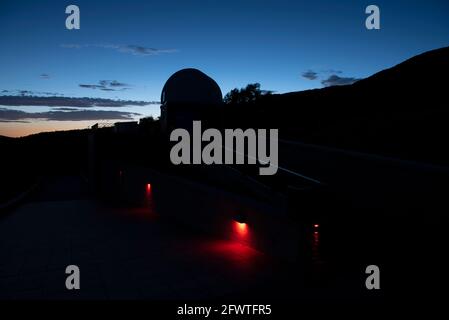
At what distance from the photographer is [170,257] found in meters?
8.91

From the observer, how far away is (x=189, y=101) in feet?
80.2

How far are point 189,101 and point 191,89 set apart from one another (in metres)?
1.46

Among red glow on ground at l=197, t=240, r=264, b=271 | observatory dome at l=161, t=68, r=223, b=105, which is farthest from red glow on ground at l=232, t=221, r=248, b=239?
observatory dome at l=161, t=68, r=223, b=105

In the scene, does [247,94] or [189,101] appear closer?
[189,101]

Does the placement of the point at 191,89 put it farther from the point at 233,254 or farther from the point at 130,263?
the point at 130,263

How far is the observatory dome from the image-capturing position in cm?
2511

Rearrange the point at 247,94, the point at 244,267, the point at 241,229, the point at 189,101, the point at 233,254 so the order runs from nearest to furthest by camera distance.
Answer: the point at 244,267 < the point at 233,254 < the point at 241,229 < the point at 189,101 < the point at 247,94

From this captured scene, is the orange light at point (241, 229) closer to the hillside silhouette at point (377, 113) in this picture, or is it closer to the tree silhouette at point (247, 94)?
the hillside silhouette at point (377, 113)

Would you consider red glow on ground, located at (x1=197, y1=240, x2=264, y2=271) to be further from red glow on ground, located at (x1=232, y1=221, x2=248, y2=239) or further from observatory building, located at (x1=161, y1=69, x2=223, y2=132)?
observatory building, located at (x1=161, y1=69, x2=223, y2=132)

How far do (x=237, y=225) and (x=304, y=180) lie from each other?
2650 mm

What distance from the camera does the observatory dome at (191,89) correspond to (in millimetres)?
25109

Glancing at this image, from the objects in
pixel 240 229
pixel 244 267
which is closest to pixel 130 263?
pixel 244 267

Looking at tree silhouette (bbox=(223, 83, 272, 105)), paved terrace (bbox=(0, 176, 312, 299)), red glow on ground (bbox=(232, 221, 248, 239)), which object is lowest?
paved terrace (bbox=(0, 176, 312, 299))
